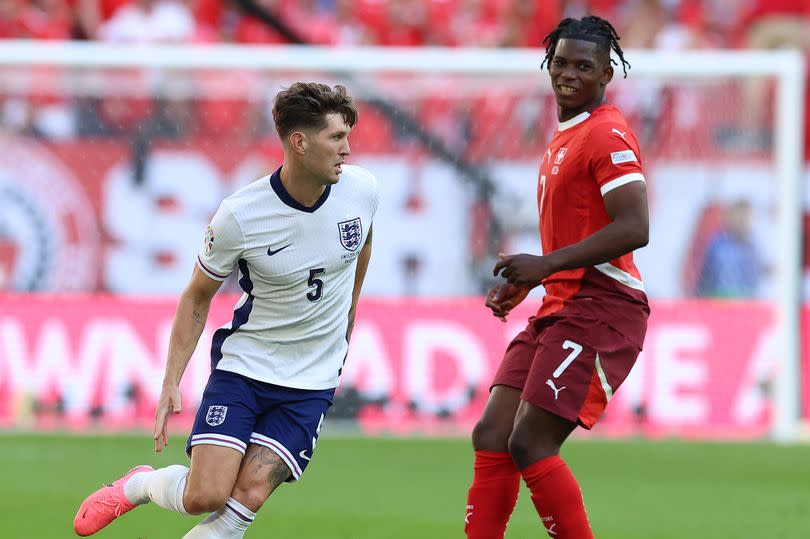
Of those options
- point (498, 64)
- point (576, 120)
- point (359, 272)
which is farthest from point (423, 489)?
point (498, 64)

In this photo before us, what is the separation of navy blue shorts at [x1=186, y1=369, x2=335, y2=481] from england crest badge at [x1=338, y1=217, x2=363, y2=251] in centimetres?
60

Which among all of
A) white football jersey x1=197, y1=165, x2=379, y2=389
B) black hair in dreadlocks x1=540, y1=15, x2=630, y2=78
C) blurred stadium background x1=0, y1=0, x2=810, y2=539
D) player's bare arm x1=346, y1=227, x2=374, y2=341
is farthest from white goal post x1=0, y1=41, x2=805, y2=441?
white football jersey x1=197, y1=165, x2=379, y2=389

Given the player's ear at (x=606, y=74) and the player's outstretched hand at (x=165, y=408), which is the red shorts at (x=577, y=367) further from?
the player's outstretched hand at (x=165, y=408)

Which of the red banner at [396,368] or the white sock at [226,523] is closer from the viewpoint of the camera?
the white sock at [226,523]

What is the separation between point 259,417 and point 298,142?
1.10m

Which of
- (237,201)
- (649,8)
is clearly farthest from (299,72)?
(237,201)

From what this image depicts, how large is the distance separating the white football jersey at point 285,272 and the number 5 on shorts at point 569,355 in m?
0.93

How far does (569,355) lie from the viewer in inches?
216

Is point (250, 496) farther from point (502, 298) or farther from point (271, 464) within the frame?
point (502, 298)

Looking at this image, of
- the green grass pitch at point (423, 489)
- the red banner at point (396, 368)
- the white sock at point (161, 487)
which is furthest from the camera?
the red banner at point (396, 368)

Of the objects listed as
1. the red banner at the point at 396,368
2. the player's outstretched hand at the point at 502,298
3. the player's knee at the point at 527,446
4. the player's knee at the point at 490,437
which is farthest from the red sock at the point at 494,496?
the red banner at the point at 396,368

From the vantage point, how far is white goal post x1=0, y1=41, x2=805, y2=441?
38.8ft

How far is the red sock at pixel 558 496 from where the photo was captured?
5367 mm

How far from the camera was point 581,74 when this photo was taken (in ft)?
18.3
